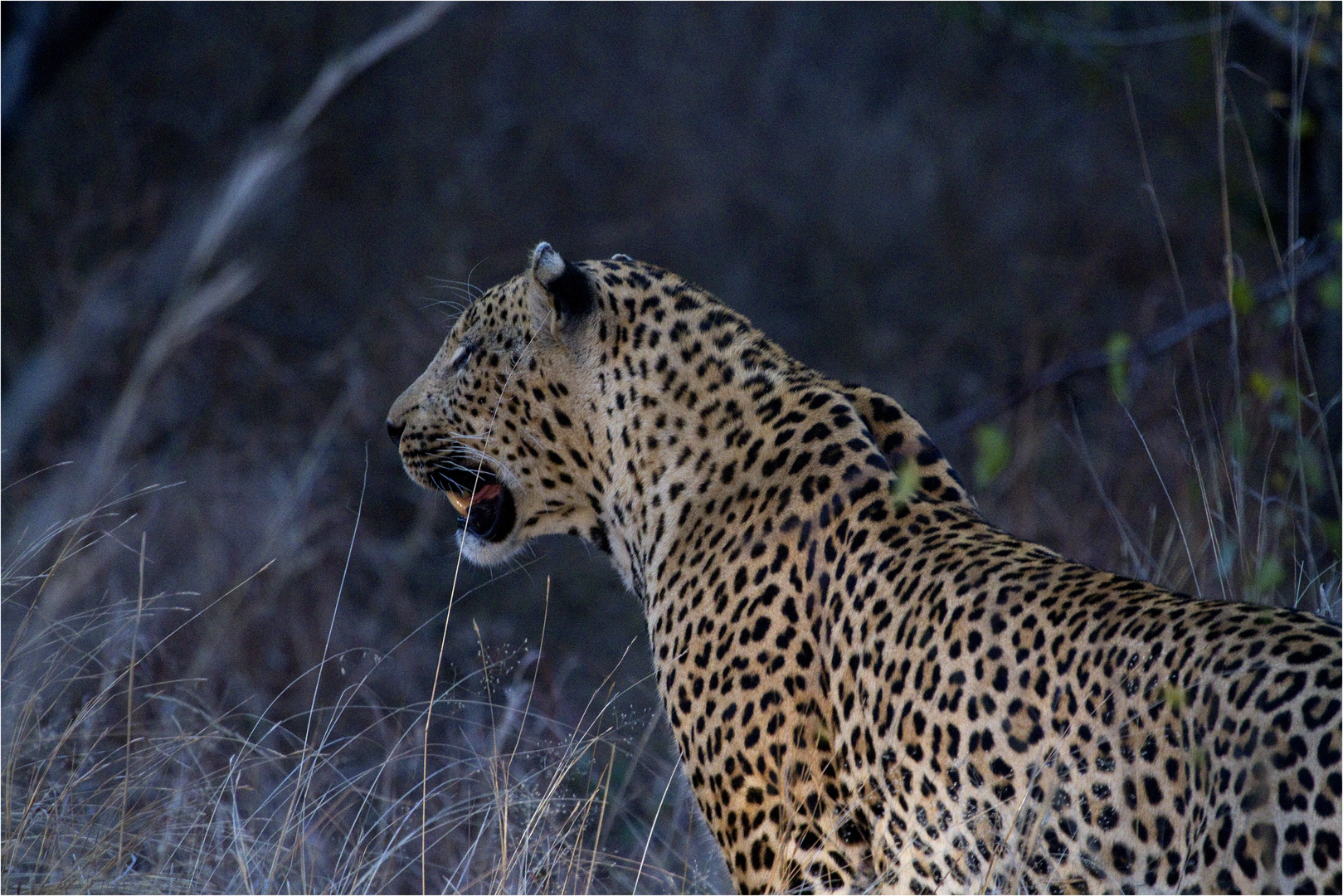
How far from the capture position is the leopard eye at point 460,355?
4465 millimetres

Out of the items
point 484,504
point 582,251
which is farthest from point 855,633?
point 582,251

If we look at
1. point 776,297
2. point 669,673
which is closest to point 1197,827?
point 669,673

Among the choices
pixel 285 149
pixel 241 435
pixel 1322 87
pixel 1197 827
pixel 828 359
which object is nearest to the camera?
pixel 285 149

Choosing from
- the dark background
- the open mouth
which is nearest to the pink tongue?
the open mouth

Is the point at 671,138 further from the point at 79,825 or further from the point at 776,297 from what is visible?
the point at 79,825

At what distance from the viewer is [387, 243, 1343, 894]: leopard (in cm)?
263

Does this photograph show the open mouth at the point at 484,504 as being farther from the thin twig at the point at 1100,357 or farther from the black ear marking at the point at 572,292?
the thin twig at the point at 1100,357

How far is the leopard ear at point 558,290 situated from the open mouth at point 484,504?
54cm

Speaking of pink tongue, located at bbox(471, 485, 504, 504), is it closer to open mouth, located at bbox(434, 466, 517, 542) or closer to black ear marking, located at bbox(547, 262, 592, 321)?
open mouth, located at bbox(434, 466, 517, 542)

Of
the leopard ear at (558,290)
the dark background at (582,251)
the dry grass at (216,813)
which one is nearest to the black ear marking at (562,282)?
the leopard ear at (558,290)

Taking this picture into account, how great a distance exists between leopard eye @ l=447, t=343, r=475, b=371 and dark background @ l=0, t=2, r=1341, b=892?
597mm

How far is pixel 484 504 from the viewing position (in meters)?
4.40

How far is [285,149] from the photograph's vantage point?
219 cm

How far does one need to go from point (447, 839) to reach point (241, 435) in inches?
296
